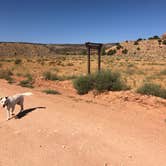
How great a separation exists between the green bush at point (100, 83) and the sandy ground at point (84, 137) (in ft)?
12.2

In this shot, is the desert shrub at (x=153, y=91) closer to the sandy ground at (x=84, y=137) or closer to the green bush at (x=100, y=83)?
the green bush at (x=100, y=83)

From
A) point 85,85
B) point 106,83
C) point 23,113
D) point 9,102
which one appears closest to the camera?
point 9,102

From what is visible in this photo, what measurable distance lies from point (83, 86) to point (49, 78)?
716 centimetres

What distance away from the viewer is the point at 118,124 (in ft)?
25.4

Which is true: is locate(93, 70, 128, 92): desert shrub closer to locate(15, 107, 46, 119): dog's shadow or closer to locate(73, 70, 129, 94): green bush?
locate(73, 70, 129, 94): green bush

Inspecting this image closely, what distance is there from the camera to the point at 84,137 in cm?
665

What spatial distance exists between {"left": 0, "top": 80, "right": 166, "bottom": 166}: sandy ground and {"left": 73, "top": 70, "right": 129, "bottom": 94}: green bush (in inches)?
147

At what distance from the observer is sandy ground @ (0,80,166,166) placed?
5.54 meters

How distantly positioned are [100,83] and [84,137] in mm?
7208

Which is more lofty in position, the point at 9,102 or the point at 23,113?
the point at 9,102

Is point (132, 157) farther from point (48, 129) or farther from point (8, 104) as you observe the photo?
point (8, 104)

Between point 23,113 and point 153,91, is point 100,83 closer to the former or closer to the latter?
point 153,91

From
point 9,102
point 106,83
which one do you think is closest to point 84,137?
point 9,102

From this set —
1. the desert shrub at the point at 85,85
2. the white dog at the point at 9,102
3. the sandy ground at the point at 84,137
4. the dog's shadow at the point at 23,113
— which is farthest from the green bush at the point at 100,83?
the white dog at the point at 9,102
